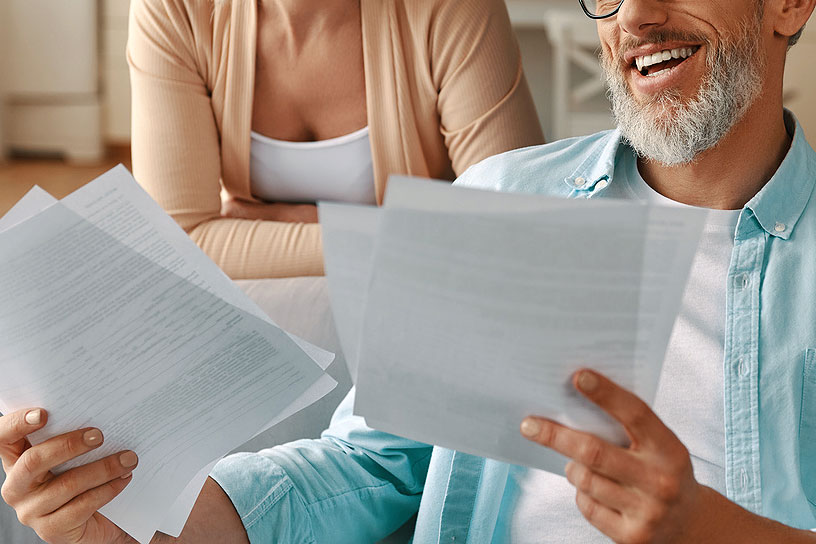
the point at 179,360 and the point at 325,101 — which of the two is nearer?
the point at 179,360

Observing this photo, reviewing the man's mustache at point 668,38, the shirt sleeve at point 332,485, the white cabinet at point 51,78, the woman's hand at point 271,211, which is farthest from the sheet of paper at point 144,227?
the white cabinet at point 51,78

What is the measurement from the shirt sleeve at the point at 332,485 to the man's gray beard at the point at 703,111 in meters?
0.41

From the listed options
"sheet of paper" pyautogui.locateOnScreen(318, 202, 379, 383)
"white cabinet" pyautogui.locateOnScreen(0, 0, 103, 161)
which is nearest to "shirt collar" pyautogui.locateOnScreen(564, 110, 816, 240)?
"sheet of paper" pyautogui.locateOnScreen(318, 202, 379, 383)

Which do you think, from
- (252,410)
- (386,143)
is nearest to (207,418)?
(252,410)

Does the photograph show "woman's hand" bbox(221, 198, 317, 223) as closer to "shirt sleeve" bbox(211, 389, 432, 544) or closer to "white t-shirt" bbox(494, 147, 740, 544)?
"shirt sleeve" bbox(211, 389, 432, 544)

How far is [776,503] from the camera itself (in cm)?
87

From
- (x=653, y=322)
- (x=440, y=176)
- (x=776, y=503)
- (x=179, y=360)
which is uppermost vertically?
(x=653, y=322)

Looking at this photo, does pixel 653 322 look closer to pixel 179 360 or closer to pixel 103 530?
pixel 179 360

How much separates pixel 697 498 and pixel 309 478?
44 cm

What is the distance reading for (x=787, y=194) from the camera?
96 centimetres

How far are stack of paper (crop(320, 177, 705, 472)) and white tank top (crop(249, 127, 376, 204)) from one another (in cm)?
121

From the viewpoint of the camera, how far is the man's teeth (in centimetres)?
102

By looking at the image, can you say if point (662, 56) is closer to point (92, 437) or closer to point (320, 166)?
point (92, 437)

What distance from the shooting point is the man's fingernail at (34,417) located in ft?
2.45
